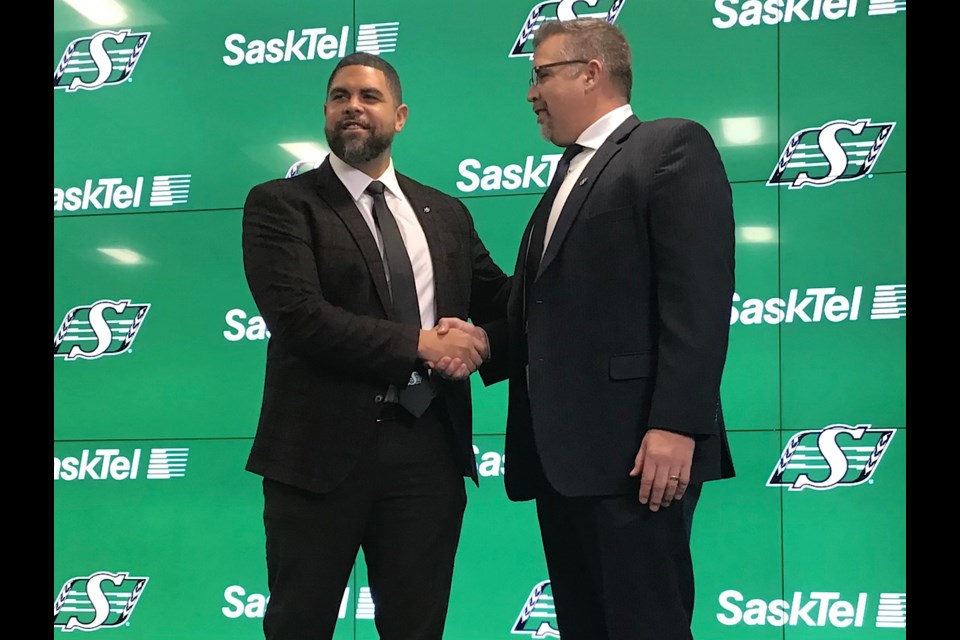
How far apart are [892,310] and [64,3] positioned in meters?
3.49

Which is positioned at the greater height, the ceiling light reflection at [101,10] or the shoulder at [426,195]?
the ceiling light reflection at [101,10]

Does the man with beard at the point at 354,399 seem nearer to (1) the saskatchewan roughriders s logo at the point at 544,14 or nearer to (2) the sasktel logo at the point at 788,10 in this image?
(1) the saskatchewan roughriders s logo at the point at 544,14

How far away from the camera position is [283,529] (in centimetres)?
228

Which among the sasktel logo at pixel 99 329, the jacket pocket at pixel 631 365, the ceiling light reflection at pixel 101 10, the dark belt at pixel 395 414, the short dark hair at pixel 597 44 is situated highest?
the ceiling light reflection at pixel 101 10

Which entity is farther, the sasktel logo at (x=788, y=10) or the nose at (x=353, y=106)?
the sasktel logo at (x=788, y=10)

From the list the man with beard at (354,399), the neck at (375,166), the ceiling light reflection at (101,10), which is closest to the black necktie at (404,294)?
the man with beard at (354,399)

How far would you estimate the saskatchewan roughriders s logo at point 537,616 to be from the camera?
365 cm

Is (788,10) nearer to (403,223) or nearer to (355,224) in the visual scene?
(403,223)

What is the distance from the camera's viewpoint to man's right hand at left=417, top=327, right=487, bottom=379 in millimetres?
2264

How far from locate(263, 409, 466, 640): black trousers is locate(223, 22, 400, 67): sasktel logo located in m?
2.07

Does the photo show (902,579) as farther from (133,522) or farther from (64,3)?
(64,3)

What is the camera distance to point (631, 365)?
2057mm

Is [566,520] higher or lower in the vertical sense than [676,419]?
lower

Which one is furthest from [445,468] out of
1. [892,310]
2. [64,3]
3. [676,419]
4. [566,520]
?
[64,3]
